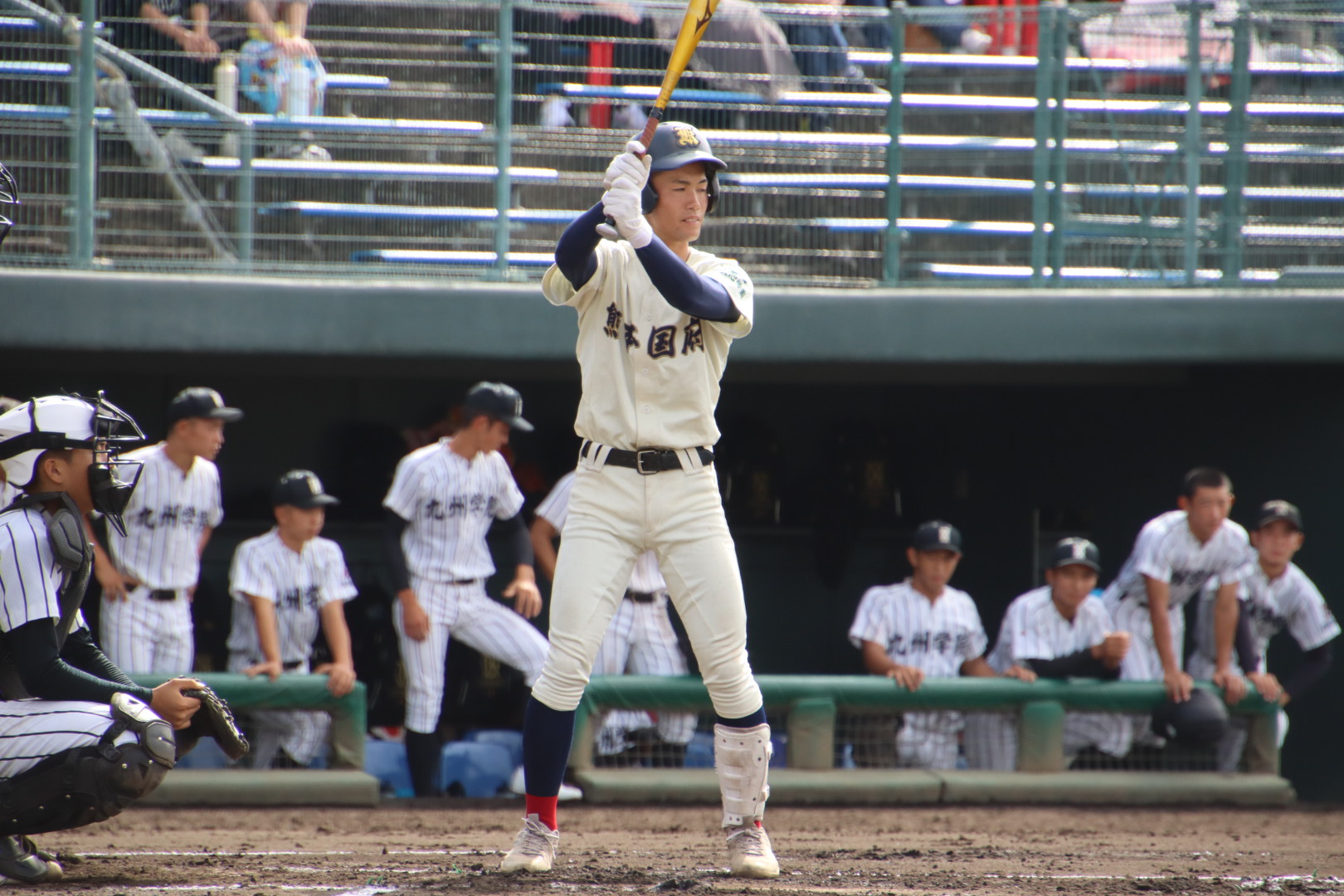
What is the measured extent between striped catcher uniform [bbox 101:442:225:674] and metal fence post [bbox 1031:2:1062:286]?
149 inches

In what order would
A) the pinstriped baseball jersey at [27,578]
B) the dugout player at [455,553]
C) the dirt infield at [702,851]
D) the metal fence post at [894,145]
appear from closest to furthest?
the pinstriped baseball jersey at [27,578] < the dirt infield at [702,851] < the dugout player at [455,553] < the metal fence post at [894,145]

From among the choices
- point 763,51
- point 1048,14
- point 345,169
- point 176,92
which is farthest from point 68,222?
point 1048,14

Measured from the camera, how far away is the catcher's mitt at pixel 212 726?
3334mm

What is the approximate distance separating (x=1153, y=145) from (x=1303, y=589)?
6.99ft

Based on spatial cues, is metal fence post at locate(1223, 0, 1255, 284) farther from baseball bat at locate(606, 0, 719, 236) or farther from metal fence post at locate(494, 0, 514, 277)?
baseball bat at locate(606, 0, 719, 236)

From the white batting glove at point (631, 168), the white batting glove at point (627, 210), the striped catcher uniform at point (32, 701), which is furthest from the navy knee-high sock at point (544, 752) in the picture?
the white batting glove at point (631, 168)

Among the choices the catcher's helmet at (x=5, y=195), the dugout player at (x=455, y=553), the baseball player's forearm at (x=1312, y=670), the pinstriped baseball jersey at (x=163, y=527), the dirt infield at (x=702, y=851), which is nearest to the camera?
the dirt infield at (x=702, y=851)

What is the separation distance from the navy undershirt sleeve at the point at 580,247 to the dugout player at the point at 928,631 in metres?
2.97

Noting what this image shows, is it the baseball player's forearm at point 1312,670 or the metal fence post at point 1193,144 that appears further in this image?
the metal fence post at point 1193,144

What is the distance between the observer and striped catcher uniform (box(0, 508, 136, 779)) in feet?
10.3

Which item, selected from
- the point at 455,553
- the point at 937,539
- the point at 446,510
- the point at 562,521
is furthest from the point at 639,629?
the point at 937,539

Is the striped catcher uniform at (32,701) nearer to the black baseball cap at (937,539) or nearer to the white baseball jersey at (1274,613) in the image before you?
the black baseball cap at (937,539)

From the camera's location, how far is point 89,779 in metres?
3.19

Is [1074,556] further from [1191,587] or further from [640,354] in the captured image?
[640,354]
